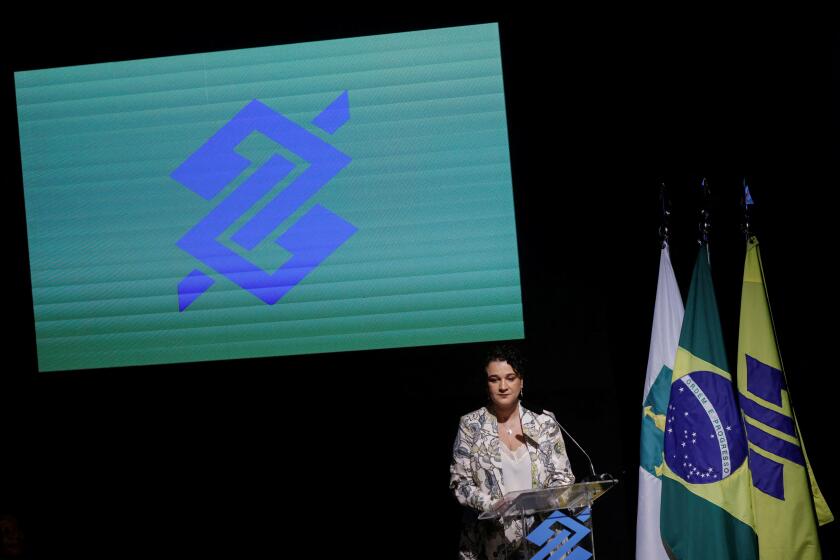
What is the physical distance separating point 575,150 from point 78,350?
2388 millimetres

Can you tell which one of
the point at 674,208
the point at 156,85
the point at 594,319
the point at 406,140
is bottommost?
the point at 594,319

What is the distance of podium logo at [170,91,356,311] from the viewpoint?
16.2ft

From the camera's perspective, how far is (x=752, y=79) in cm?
482

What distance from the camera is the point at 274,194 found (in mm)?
4949

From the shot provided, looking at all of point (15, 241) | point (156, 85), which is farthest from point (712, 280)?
point (15, 241)

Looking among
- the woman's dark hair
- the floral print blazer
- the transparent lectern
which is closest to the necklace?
the floral print blazer

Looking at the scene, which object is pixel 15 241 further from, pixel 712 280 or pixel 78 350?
pixel 712 280

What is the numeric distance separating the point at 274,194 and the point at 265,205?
6cm

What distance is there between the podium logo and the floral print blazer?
1095 mm

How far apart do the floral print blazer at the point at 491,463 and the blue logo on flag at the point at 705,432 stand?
0.53 m

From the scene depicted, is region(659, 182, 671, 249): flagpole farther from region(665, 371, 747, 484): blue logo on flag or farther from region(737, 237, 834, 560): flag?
region(665, 371, 747, 484): blue logo on flag

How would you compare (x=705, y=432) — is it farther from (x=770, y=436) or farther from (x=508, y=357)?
(x=508, y=357)

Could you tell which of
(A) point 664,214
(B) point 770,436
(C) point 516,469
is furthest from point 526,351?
(B) point 770,436

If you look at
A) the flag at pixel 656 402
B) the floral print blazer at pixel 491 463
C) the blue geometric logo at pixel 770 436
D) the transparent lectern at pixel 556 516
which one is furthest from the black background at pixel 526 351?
the transparent lectern at pixel 556 516
